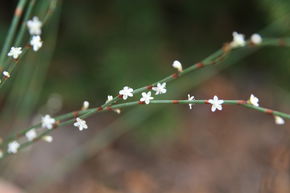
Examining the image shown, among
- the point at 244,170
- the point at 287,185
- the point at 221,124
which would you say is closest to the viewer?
the point at 287,185

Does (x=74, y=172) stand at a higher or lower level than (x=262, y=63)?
lower

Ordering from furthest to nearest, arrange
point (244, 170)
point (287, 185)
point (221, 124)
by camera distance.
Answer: point (221, 124) → point (244, 170) → point (287, 185)

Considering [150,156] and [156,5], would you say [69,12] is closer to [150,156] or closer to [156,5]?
[156,5]

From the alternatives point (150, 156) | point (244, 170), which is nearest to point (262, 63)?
point (244, 170)

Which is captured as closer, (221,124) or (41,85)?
(41,85)

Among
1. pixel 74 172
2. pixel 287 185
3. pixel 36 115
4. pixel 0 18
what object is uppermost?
pixel 0 18

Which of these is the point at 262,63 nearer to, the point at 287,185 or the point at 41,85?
the point at 287,185
